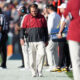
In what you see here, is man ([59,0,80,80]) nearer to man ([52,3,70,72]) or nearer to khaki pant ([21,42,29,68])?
man ([52,3,70,72])

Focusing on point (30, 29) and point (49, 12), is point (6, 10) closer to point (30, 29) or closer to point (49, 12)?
point (49, 12)

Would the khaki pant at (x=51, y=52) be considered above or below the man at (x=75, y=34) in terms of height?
below

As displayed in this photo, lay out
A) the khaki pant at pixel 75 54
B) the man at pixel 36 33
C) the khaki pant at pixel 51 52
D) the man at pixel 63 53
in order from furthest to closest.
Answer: the khaki pant at pixel 51 52 < the man at pixel 63 53 < the man at pixel 36 33 < the khaki pant at pixel 75 54

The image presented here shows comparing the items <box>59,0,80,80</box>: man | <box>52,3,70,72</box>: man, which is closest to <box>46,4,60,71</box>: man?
<box>52,3,70,72</box>: man

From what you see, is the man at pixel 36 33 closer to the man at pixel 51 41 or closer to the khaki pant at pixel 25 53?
the man at pixel 51 41

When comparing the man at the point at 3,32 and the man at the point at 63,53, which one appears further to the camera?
the man at the point at 3,32

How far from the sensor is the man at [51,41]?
1318cm

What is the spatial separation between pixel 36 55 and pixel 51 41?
1.86 meters

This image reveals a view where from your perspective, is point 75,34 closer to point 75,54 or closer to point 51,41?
point 75,54

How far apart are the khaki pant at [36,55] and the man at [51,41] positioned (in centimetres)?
160

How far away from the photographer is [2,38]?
47.2 ft

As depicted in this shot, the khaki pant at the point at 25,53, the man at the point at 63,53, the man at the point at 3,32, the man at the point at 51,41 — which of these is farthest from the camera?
the man at the point at 3,32

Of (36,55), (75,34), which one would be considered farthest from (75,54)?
(36,55)

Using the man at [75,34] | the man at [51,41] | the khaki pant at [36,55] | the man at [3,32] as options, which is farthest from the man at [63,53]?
the man at [75,34]
